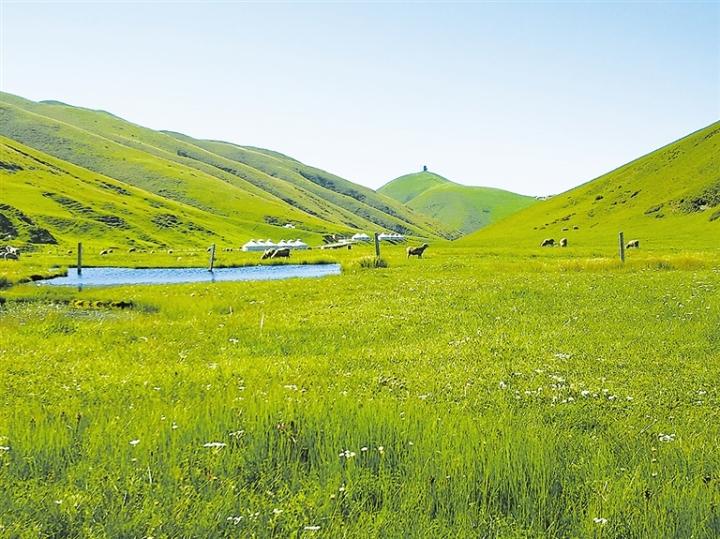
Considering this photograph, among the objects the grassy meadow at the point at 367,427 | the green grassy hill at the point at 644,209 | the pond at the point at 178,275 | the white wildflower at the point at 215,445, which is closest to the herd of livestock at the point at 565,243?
the green grassy hill at the point at 644,209

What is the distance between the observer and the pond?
48.0 metres

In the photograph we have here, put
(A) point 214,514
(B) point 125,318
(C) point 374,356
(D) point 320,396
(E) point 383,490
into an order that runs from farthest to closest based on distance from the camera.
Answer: (B) point 125,318 < (C) point 374,356 < (D) point 320,396 < (E) point 383,490 < (A) point 214,514

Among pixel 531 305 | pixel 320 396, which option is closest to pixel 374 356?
pixel 320 396

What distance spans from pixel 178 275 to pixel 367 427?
52219 millimetres

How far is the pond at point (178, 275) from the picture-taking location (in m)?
48.0

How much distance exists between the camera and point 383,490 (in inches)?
254

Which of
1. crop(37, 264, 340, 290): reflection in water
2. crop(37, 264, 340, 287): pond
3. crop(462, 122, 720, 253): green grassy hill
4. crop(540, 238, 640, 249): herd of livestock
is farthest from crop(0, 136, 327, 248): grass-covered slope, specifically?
crop(540, 238, 640, 249): herd of livestock

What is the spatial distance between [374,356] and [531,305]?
1151cm

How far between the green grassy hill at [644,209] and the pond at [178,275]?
50.4 metres

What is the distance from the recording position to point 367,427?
26.7 ft

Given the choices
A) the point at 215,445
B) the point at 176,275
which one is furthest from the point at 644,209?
the point at 215,445

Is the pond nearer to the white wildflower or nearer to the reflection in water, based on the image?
the reflection in water

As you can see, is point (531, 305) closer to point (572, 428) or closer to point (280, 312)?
point (280, 312)

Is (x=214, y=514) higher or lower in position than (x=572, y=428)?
higher
